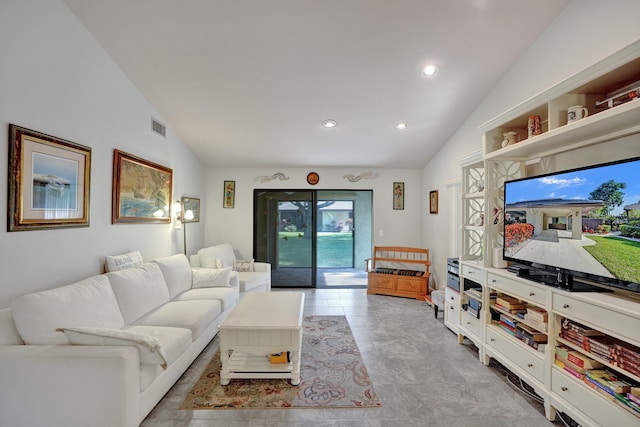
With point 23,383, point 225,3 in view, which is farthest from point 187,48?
point 23,383

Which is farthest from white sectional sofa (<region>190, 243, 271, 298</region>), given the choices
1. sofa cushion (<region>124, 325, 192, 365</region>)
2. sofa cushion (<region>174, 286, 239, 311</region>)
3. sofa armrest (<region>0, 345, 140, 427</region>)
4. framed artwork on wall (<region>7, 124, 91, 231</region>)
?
sofa armrest (<region>0, 345, 140, 427</region>)

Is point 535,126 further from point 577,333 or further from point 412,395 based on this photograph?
point 412,395

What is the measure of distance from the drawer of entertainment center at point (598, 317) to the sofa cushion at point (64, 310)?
3.10 meters

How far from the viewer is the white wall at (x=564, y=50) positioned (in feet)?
6.63

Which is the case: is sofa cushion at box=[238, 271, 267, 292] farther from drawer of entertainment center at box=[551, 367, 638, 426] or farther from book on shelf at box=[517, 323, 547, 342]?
drawer of entertainment center at box=[551, 367, 638, 426]

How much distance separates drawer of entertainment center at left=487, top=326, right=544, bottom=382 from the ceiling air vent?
4.29 m

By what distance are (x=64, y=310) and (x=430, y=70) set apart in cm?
362

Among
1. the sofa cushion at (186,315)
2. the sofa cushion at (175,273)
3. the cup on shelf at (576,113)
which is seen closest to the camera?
the cup on shelf at (576,113)

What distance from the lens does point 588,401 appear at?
1759 mm

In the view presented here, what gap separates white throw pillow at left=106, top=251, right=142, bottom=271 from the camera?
285 cm

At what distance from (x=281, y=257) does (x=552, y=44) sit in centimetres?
482

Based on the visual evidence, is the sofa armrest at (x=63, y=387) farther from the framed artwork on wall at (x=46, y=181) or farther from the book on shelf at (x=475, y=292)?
the book on shelf at (x=475, y=292)

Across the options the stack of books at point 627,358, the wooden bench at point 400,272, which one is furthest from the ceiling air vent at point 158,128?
the stack of books at point 627,358

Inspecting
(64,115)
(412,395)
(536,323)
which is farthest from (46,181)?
(536,323)
